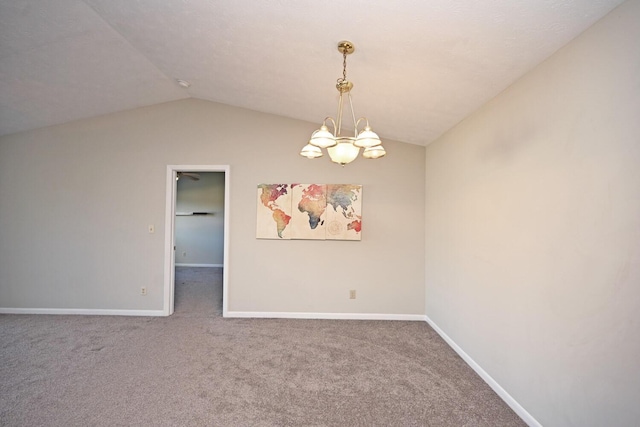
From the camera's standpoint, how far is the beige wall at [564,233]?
1.28 m

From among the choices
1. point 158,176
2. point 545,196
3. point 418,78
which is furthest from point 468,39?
point 158,176

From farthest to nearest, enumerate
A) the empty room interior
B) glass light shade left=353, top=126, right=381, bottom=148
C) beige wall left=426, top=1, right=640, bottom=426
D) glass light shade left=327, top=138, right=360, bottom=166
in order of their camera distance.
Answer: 1. glass light shade left=327, top=138, right=360, bottom=166
2. glass light shade left=353, top=126, right=381, bottom=148
3. the empty room interior
4. beige wall left=426, top=1, right=640, bottom=426

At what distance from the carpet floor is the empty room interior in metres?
0.02

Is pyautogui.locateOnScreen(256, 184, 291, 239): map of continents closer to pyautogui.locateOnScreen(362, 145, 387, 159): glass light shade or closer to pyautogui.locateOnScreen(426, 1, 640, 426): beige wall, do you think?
pyautogui.locateOnScreen(362, 145, 387, 159): glass light shade

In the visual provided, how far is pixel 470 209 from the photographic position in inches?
104

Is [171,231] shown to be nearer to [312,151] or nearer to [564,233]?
[312,151]

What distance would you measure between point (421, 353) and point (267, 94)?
3.29 metres

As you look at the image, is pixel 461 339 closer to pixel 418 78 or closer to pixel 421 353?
pixel 421 353

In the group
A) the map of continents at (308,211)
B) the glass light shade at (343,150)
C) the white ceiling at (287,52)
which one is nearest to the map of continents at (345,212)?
the map of continents at (308,211)

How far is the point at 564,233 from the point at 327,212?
254 centimetres

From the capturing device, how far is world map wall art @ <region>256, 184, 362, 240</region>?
375 cm

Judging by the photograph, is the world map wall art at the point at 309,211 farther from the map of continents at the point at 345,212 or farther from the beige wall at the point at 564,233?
the beige wall at the point at 564,233

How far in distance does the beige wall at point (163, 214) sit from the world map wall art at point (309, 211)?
0.12 meters

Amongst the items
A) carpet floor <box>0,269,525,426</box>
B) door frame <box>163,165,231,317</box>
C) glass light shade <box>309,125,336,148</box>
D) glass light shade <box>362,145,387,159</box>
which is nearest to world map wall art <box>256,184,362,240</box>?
door frame <box>163,165,231,317</box>
